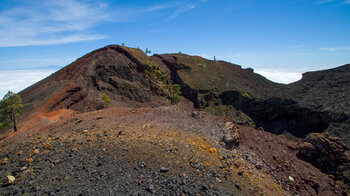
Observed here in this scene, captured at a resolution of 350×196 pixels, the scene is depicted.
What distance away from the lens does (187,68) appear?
3272 centimetres

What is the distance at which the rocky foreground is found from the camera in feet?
17.6

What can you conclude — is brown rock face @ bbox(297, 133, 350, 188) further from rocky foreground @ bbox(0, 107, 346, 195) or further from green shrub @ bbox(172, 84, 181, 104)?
green shrub @ bbox(172, 84, 181, 104)

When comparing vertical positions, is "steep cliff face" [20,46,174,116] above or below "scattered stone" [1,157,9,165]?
above

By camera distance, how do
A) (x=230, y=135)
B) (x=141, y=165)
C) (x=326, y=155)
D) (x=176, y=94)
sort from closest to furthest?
(x=141, y=165) < (x=230, y=135) < (x=326, y=155) < (x=176, y=94)

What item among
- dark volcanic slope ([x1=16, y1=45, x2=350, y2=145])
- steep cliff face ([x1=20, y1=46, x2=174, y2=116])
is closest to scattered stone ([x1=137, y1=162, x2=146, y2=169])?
steep cliff face ([x1=20, y1=46, x2=174, y2=116])

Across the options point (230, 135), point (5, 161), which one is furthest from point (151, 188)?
point (230, 135)

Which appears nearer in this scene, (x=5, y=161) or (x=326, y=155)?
(x=5, y=161)

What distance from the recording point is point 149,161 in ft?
20.5

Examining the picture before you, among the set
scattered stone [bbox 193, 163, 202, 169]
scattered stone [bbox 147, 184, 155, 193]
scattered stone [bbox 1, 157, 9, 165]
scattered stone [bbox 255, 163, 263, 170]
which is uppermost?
scattered stone [bbox 1, 157, 9, 165]

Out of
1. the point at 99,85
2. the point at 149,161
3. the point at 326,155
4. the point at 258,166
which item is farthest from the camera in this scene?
the point at 99,85

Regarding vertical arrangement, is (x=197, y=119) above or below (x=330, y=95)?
below

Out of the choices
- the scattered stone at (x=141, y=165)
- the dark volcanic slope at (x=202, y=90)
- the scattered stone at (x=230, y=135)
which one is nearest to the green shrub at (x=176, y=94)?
the dark volcanic slope at (x=202, y=90)

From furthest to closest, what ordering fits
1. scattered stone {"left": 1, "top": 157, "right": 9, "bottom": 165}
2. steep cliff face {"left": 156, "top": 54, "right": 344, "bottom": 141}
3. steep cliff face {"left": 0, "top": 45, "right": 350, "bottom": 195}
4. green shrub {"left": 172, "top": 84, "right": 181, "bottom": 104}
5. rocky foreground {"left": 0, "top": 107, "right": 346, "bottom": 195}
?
green shrub {"left": 172, "top": 84, "right": 181, "bottom": 104}, steep cliff face {"left": 156, "top": 54, "right": 344, "bottom": 141}, steep cliff face {"left": 0, "top": 45, "right": 350, "bottom": 195}, scattered stone {"left": 1, "top": 157, "right": 9, "bottom": 165}, rocky foreground {"left": 0, "top": 107, "right": 346, "bottom": 195}

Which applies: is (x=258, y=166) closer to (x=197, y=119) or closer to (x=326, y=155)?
(x=197, y=119)
